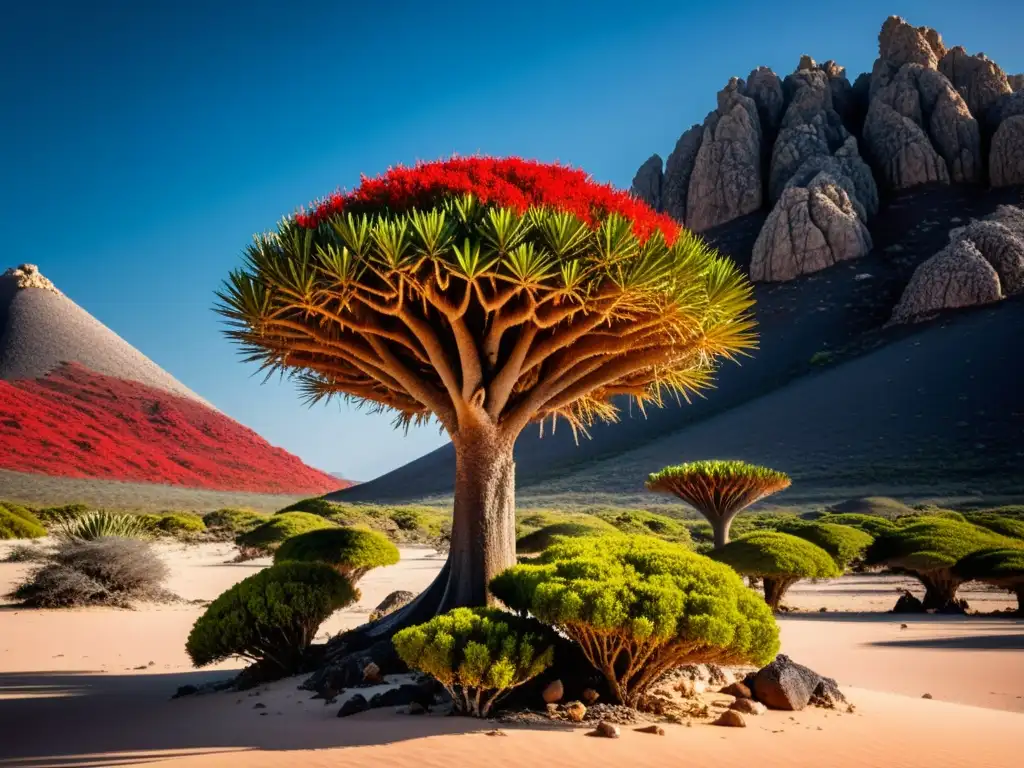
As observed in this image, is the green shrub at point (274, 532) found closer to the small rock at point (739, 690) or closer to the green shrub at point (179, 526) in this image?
the green shrub at point (179, 526)

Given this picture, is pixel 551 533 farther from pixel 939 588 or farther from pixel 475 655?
pixel 475 655

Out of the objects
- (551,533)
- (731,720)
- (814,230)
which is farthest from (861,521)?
(814,230)

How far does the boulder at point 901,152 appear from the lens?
3595 inches

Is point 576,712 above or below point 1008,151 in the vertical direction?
below

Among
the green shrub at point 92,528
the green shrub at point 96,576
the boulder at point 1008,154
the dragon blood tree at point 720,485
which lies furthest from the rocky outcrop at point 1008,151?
the green shrub at point 96,576

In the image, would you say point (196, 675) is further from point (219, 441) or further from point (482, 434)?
point (219, 441)

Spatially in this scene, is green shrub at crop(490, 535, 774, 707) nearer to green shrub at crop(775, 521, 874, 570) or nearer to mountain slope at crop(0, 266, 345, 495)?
green shrub at crop(775, 521, 874, 570)

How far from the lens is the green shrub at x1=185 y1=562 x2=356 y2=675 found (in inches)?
341

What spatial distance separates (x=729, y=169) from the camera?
324ft

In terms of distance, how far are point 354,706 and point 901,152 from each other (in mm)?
101944

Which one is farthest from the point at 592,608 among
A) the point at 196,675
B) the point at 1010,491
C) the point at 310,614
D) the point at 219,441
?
the point at 219,441

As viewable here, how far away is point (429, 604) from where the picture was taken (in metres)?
9.51

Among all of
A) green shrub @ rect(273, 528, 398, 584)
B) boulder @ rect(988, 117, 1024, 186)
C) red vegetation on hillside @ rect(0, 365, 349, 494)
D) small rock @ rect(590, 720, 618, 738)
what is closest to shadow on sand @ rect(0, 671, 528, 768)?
small rock @ rect(590, 720, 618, 738)

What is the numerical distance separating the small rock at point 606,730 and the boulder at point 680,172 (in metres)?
102
